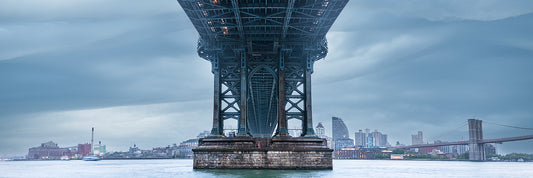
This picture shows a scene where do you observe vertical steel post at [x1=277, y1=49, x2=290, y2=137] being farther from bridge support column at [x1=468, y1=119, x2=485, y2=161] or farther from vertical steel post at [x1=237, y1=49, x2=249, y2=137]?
bridge support column at [x1=468, y1=119, x2=485, y2=161]

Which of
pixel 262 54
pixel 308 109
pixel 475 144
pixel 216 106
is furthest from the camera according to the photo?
pixel 475 144

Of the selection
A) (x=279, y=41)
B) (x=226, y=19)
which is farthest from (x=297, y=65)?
(x=226, y=19)

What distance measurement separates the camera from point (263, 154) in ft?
123

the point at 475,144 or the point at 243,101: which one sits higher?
the point at 243,101

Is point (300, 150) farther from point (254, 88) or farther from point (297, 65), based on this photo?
point (254, 88)

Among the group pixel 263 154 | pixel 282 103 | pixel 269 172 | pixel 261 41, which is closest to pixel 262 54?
pixel 261 41

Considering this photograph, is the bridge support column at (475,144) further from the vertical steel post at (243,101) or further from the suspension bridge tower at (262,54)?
the vertical steel post at (243,101)

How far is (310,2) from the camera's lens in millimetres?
36375

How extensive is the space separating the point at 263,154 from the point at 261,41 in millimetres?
13846

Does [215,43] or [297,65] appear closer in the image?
[215,43]

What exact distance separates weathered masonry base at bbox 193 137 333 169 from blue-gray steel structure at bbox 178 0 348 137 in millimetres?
3166

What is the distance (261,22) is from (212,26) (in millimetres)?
4773

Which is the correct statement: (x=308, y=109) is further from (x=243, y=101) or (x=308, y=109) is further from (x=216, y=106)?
(x=216, y=106)

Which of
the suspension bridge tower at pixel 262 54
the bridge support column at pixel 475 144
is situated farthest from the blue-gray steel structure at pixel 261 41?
the bridge support column at pixel 475 144
